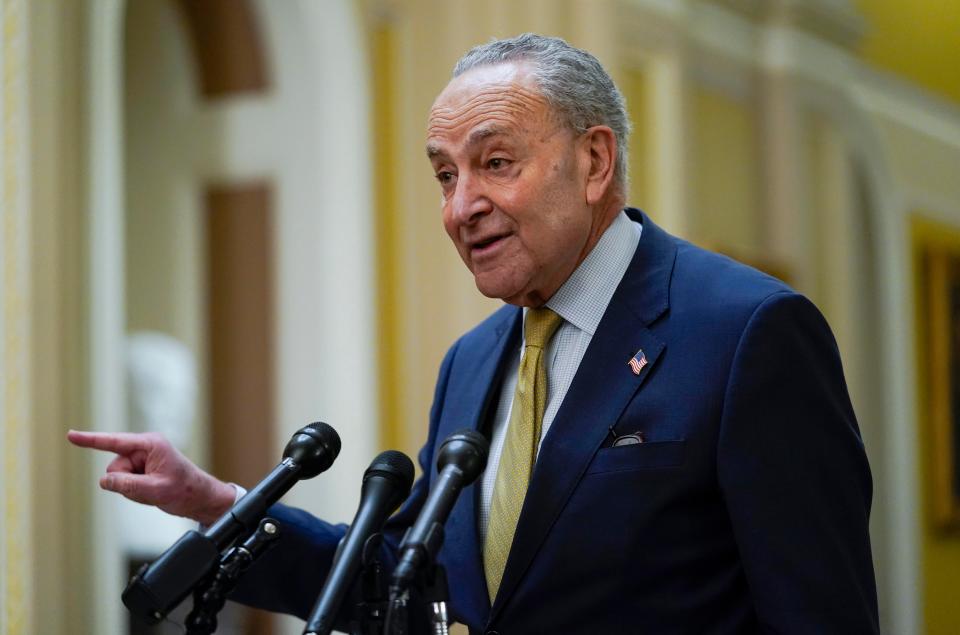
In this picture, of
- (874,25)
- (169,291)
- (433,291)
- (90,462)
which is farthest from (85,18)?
(874,25)

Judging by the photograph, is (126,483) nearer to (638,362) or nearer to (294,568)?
(294,568)

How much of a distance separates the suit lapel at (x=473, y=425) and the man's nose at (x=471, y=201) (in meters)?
0.32

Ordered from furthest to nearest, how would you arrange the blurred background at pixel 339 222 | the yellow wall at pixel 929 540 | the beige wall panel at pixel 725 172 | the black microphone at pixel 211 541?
the yellow wall at pixel 929 540
the beige wall panel at pixel 725 172
the blurred background at pixel 339 222
the black microphone at pixel 211 541

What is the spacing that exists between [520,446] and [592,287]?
10.6 inches

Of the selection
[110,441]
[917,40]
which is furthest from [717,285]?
[917,40]

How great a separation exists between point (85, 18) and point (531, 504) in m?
2.35

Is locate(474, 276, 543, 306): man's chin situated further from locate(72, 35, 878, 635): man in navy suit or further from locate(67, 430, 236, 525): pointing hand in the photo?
locate(67, 430, 236, 525): pointing hand

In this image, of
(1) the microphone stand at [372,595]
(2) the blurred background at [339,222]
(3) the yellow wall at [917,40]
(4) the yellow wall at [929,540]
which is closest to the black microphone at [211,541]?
(1) the microphone stand at [372,595]

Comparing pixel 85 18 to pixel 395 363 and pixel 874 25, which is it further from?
pixel 874 25

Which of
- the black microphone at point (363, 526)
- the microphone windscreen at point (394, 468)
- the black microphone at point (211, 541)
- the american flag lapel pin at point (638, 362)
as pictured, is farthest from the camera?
the american flag lapel pin at point (638, 362)

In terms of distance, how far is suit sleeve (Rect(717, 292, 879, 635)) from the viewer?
1779 millimetres

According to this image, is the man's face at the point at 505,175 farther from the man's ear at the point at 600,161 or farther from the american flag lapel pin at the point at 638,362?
the american flag lapel pin at the point at 638,362

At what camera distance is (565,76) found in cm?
205

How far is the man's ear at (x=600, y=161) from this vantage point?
82.0 inches
